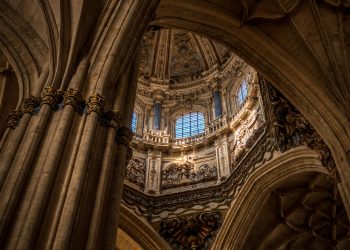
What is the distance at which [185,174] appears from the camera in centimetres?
1734

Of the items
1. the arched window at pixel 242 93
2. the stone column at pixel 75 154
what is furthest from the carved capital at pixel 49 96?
the arched window at pixel 242 93

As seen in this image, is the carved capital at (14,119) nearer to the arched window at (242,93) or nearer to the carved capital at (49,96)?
the carved capital at (49,96)

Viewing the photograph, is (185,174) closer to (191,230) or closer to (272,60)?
(191,230)

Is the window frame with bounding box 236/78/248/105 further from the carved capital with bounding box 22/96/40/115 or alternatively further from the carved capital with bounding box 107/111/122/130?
the carved capital with bounding box 22/96/40/115

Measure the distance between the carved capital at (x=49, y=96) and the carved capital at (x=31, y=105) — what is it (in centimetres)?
15

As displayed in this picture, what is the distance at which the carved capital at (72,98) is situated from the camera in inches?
272

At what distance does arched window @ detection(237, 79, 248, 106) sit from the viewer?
18.4 meters

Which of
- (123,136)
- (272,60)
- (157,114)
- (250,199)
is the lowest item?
(123,136)

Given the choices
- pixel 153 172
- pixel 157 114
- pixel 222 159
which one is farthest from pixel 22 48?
pixel 157 114

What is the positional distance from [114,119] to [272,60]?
6574 millimetres

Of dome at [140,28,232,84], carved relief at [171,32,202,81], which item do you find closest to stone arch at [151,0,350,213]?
dome at [140,28,232,84]

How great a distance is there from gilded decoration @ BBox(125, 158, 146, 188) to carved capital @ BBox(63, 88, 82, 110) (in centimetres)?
993

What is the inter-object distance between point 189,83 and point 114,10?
1285 cm

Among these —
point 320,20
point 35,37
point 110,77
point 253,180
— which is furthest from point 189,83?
point 110,77
